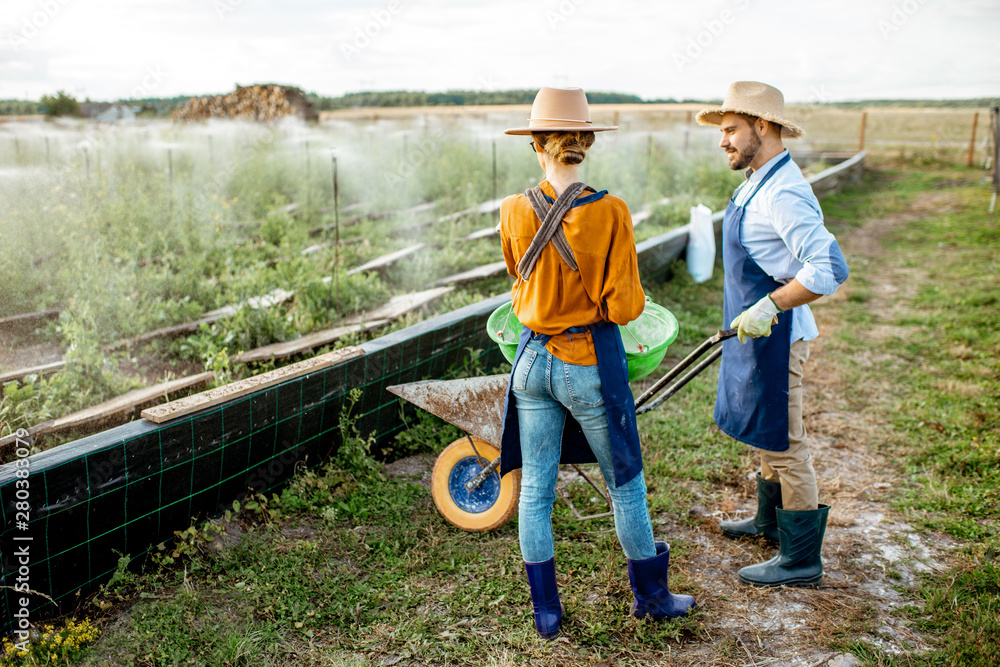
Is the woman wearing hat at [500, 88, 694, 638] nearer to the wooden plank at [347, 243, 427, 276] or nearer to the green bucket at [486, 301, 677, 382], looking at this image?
the green bucket at [486, 301, 677, 382]

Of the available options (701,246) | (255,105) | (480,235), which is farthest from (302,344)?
(255,105)

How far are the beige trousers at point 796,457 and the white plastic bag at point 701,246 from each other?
5043 mm

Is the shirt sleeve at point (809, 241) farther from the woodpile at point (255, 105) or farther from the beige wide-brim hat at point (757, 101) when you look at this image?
the woodpile at point (255, 105)

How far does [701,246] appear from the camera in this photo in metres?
7.90

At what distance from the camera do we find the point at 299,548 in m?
3.20

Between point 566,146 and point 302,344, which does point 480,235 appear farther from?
point 566,146

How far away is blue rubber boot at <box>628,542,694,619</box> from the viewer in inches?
109

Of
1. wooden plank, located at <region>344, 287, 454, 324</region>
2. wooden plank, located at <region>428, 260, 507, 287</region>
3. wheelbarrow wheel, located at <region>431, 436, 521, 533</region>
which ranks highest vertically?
wooden plank, located at <region>428, 260, 507, 287</region>

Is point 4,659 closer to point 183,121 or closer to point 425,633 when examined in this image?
point 425,633

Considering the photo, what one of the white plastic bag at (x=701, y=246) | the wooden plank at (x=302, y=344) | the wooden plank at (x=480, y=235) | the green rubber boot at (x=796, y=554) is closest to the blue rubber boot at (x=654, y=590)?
the green rubber boot at (x=796, y=554)

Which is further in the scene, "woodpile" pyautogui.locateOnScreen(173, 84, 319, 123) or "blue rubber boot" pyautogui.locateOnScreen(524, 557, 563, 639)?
"woodpile" pyautogui.locateOnScreen(173, 84, 319, 123)

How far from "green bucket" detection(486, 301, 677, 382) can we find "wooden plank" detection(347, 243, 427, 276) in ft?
12.4

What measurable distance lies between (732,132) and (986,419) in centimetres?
316

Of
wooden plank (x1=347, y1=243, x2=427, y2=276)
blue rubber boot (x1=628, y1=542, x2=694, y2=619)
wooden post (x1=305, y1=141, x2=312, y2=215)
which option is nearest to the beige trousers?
blue rubber boot (x1=628, y1=542, x2=694, y2=619)
